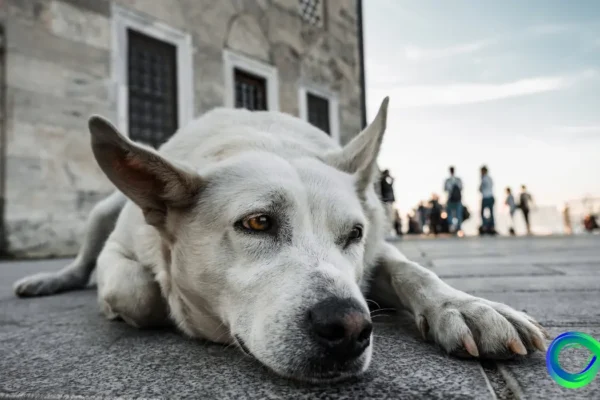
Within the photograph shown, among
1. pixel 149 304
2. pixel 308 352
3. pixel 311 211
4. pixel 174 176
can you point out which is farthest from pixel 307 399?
pixel 149 304

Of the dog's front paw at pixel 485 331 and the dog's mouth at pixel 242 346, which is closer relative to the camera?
the dog's front paw at pixel 485 331

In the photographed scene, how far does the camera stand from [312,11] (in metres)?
16.8

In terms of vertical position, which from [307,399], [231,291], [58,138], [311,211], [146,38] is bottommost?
[307,399]

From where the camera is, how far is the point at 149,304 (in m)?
2.28

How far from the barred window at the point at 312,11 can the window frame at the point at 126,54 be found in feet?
17.8

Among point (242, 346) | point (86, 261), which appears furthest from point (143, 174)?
point (86, 261)

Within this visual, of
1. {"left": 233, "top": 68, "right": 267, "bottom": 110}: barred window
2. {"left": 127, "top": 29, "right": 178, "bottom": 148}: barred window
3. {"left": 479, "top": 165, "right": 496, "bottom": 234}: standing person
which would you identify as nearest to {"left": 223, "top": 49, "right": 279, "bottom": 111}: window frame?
{"left": 233, "top": 68, "right": 267, "bottom": 110}: barred window

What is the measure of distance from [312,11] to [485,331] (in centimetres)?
1647

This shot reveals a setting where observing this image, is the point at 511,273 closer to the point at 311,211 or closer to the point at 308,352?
the point at 311,211

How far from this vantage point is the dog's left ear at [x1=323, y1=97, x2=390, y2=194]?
2.39 metres

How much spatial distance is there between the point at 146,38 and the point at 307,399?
36.4 feet

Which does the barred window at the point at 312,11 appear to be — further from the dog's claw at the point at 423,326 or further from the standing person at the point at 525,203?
the dog's claw at the point at 423,326

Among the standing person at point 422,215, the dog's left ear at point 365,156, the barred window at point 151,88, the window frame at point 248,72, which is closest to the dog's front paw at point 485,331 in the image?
the dog's left ear at point 365,156

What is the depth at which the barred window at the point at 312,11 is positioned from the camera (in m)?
16.2
